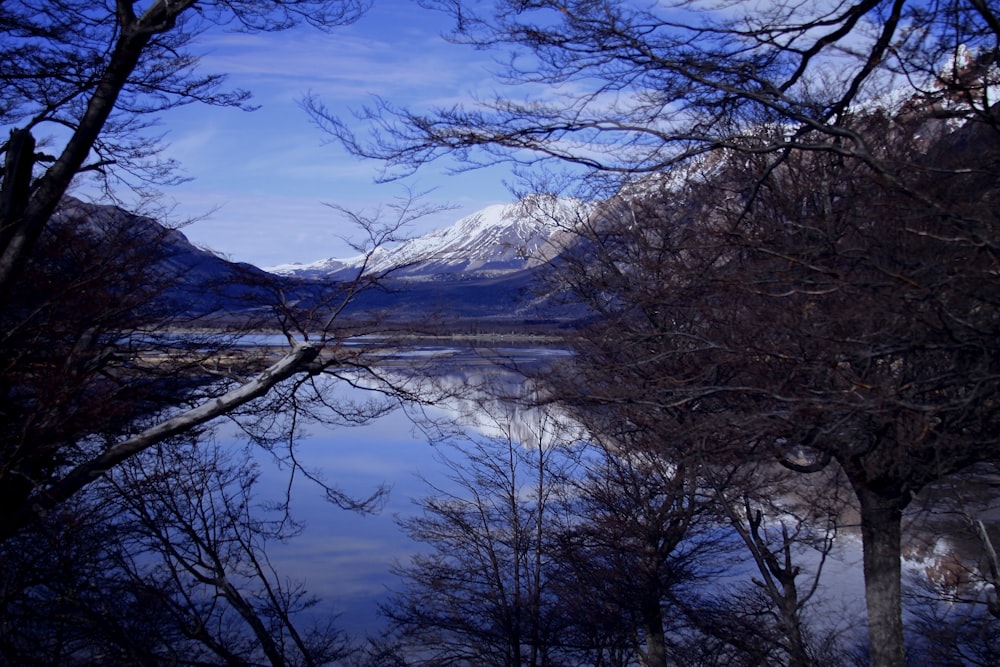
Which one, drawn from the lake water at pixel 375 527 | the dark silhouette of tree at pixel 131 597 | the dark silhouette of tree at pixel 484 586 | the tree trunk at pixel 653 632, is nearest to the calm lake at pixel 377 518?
the lake water at pixel 375 527

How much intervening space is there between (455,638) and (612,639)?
2.13 m

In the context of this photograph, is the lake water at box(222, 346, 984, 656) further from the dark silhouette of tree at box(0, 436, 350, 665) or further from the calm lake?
the dark silhouette of tree at box(0, 436, 350, 665)

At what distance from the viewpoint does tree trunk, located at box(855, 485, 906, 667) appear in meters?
8.79

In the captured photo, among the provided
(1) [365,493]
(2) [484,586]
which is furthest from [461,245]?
(1) [365,493]

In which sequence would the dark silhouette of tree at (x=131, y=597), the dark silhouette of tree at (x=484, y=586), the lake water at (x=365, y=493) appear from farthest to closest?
1. the lake water at (x=365, y=493)
2. the dark silhouette of tree at (x=484, y=586)
3. the dark silhouette of tree at (x=131, y=597)

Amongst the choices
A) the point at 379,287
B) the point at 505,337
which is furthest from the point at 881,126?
the point at 505,337

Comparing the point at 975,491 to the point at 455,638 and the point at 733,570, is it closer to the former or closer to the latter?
the point at 733,570

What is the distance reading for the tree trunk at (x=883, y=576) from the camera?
8789 mm

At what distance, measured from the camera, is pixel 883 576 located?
8.99 meters

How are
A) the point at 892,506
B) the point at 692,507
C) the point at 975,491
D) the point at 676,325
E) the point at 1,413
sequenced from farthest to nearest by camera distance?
the point at 975,491
the point at 692,507
the point at 676,325
the point at 892,506
the point at 1,413

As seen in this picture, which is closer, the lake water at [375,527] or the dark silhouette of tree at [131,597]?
the dark silhouette of tree at [131,597]

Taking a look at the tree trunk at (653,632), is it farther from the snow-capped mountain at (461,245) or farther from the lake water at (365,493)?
the snow-capped mountain at (461,245)

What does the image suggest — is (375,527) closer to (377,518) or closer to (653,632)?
(377,518)

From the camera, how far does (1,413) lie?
6.72 metres
